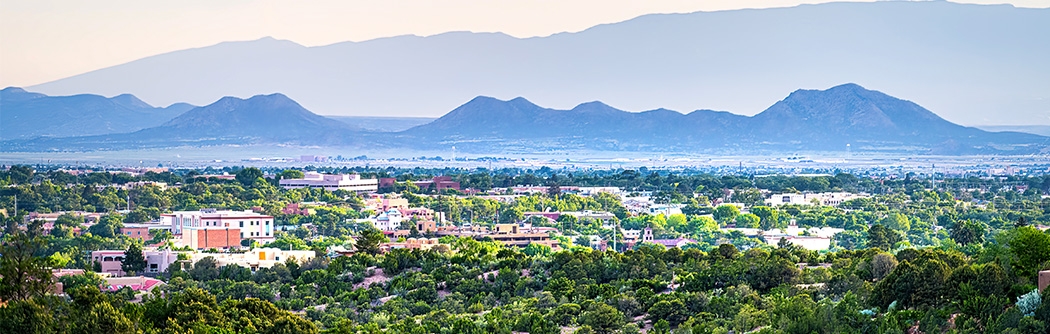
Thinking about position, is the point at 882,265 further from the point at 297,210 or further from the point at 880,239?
the point at 297,210

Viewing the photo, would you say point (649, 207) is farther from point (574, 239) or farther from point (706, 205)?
point (574, 239)

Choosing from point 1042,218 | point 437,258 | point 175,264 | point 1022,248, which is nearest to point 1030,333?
point 1022,248

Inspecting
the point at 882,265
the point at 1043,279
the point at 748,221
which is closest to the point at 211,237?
the point at 748,221

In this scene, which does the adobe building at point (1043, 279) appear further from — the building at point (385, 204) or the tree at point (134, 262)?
the building at point (385, 204)

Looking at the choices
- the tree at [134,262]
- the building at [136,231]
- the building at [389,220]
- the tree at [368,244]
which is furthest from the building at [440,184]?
the tree at [368,244]

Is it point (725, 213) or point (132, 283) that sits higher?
point (132, 283)

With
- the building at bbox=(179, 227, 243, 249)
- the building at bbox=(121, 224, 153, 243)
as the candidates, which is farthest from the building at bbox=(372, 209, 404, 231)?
the building at bbox=(121, 224, 153, 243)
